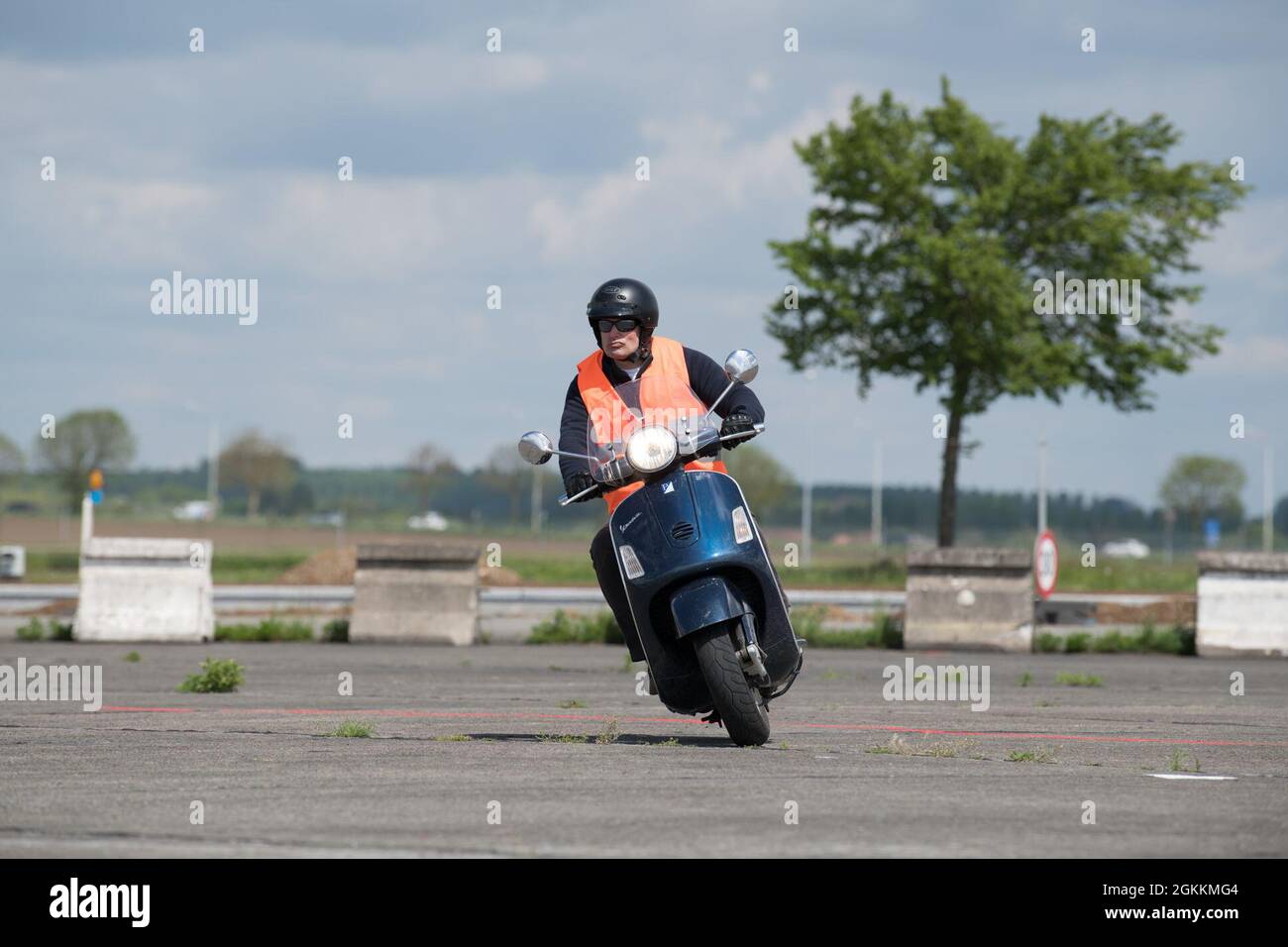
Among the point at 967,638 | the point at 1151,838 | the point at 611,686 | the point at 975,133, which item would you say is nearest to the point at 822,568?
the point at 975,133

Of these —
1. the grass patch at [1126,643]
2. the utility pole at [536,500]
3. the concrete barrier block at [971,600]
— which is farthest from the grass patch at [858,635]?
the utility pole at [536,500]

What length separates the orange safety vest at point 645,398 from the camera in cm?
878

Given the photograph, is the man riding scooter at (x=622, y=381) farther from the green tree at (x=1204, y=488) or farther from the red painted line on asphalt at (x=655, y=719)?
the green tree at (x=1204, y=488)

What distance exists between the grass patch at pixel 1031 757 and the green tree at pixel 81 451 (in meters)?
47.0

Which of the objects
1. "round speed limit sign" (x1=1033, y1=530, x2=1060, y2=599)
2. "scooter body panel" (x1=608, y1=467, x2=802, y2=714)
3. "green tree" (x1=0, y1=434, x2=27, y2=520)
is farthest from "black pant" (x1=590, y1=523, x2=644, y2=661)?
"green tree" (x1=0, y1=434, x2=27, y2=520)

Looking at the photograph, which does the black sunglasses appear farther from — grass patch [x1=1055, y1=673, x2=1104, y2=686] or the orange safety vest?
grass patch [x1=1055, y1=673, x2=1104, y2=686]

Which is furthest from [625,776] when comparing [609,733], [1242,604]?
[1242,604]

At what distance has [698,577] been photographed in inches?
325

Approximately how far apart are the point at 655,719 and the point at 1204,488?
119 ft

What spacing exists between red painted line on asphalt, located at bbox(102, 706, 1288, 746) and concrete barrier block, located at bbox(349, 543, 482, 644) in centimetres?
871

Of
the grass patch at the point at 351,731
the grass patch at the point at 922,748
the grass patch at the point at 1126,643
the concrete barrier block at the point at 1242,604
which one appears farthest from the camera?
the grass patch at the point at 1126,643
